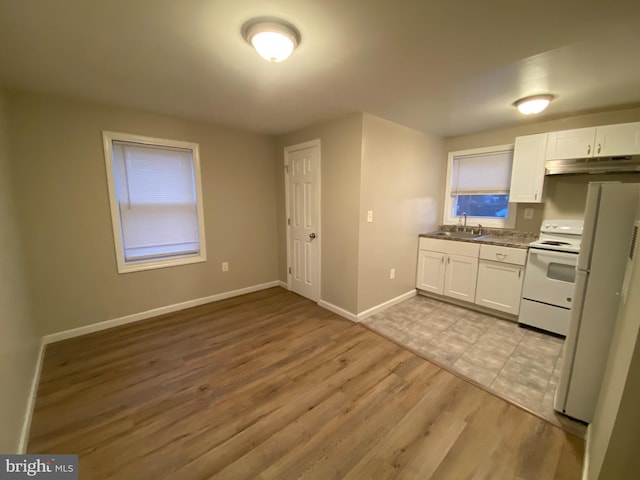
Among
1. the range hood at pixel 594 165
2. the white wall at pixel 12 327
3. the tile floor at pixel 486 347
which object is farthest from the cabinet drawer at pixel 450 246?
the white wall at pixel 12 327

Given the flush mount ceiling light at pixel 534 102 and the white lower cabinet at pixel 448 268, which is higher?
the flush mount ceiling light at pixel 534 102

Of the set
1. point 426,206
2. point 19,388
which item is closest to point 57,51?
point 19,388

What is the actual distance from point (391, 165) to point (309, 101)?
1.26 metres

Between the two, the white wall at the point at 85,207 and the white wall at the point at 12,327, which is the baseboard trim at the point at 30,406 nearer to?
the white wall at the point at 12,327

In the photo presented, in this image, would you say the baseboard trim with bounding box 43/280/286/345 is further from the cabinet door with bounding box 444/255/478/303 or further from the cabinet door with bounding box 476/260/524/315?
the cabinet door with bounding box 476/260/524/315

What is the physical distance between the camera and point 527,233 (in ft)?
10.7

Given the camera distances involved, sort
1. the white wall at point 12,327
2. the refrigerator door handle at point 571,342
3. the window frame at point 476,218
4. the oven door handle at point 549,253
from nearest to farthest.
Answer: the white wall at point 12,327
the refrigerator door handle at point 571,342
the oven door handle at point 549,253
the window frame at point 476,218

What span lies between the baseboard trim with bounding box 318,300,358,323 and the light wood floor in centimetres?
40

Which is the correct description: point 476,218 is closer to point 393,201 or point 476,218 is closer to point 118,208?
point 393,201

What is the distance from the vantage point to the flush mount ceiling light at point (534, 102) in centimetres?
227

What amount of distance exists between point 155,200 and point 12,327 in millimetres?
1703

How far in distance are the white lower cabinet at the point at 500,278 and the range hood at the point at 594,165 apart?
967 millimetres

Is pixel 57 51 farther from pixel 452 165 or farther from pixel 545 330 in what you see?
pixel 545 330

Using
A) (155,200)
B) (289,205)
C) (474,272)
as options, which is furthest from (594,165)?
(155,200)
